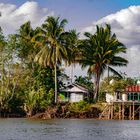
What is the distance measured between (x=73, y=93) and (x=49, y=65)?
9.68m

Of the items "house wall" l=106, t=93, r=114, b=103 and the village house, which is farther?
"house wall" l=106, t=93, r=114, b=103

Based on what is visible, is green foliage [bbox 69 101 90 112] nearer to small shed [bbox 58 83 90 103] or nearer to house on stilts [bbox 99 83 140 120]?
house on stilts [bbox 99 83 140 120]

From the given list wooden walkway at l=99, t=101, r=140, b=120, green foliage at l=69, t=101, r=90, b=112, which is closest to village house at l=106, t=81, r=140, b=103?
wooden walkway at l=99, t=101, r=140, b=120

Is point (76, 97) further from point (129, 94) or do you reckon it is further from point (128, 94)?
point (129, 94)

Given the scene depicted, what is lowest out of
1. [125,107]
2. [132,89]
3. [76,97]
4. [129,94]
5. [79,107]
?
[79,107]

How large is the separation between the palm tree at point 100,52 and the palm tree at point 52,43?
14.3 ft

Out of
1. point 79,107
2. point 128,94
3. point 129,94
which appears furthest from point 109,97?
point 79,107

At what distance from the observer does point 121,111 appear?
249ft

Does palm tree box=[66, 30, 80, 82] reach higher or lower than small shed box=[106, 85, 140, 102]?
higher

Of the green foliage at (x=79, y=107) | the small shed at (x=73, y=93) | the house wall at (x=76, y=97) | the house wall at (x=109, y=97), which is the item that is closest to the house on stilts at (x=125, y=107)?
the house wall at (x=109, y=97)

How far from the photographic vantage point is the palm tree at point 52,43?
79000 mm

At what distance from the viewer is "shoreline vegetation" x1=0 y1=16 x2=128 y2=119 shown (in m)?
75.8

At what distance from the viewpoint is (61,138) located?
41.0 metres

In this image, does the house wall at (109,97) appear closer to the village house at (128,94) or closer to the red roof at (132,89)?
the village house at (128,94)
